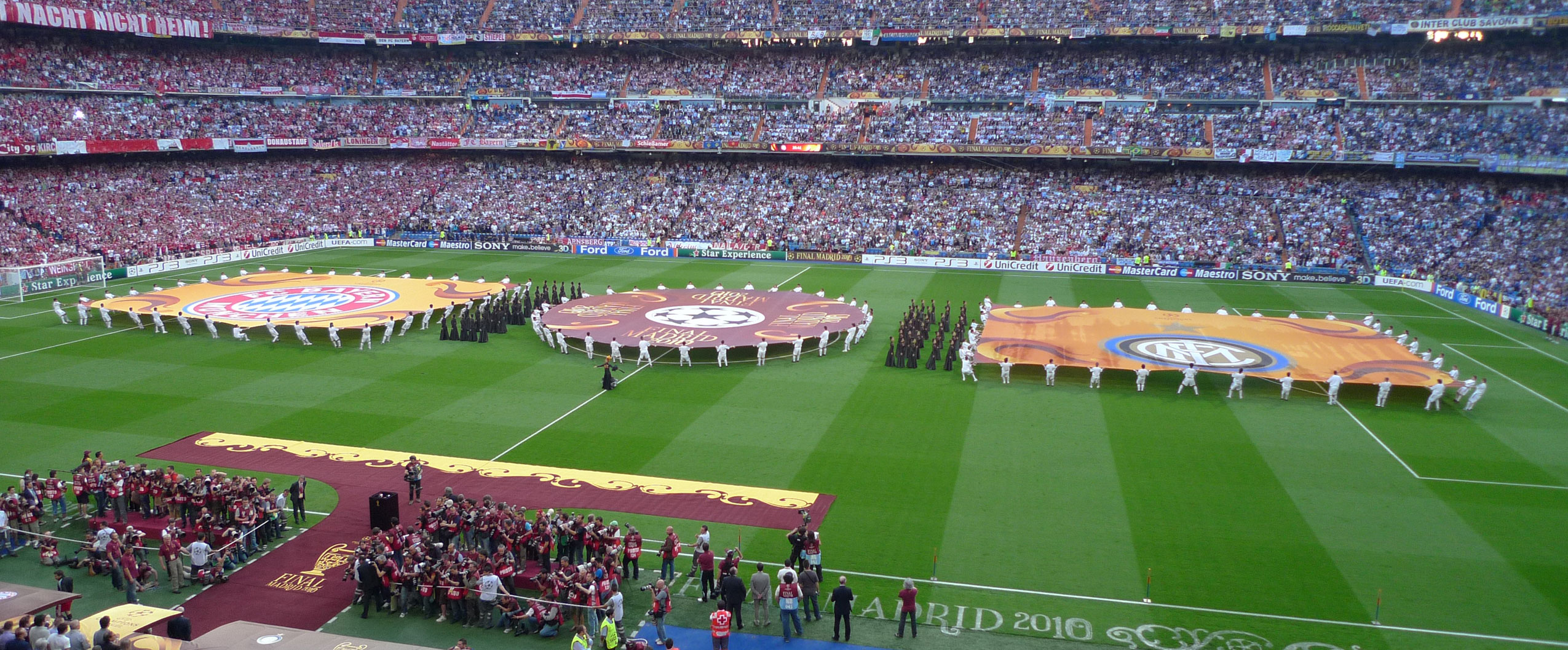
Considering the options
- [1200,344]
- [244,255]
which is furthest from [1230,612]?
[244,255]

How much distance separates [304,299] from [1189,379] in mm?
34454

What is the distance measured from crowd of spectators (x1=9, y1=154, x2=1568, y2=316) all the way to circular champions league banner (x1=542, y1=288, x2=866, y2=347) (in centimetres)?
1942

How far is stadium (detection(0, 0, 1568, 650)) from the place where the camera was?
54.1ft

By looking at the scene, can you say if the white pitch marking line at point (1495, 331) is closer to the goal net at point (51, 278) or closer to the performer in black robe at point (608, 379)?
the performer in black robe at point (608, 379)

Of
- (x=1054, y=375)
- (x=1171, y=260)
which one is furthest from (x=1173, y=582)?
(x=1171, y=260)

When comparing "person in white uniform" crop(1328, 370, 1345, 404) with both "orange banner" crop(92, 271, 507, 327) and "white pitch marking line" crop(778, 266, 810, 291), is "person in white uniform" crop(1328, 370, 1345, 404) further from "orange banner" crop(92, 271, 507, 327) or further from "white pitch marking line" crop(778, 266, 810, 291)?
"orange banner" crop(92, 271, 507, 327)

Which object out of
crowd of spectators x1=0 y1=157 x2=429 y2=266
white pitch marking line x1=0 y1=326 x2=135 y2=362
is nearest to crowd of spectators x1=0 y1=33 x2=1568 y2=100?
crowd of spectators x1=0 y1=157 x2=429 y2=266

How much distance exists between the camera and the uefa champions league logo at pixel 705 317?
35781mm

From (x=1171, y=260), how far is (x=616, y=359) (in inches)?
1407

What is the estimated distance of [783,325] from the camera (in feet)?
117

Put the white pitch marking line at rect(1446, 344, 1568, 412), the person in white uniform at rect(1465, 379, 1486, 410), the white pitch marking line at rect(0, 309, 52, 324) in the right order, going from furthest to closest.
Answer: the white pitch marking line at rect(0, 309, 52, 324) < the white pitch marking line at rect(1446, 344, 1568, 412) < the person in white uniform at rect(1465, 379, 1486, 410)

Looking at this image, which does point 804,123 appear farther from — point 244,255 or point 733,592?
point 733,592

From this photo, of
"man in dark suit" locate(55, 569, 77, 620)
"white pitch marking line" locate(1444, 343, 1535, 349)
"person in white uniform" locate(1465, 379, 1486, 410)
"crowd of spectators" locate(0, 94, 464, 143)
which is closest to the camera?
"man in dark suit" locate(55, 569, 77, 620)

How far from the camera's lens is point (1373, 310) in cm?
4378
